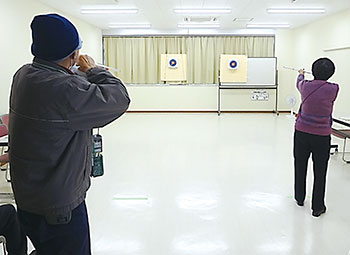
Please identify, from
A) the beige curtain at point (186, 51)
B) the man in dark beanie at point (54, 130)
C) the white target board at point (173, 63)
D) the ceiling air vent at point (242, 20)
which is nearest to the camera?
the man in dark beanie at point (54, 130)

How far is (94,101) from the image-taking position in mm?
1355

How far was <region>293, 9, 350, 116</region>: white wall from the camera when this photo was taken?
7.85m

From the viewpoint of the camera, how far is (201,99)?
1138cm

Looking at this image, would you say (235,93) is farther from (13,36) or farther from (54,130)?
(54,130)

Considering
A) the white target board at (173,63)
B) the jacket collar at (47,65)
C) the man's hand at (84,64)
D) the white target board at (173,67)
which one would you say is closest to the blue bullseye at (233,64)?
the white target board at (173,67)

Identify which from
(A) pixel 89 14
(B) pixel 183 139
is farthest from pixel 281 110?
(A) pixel 89 14

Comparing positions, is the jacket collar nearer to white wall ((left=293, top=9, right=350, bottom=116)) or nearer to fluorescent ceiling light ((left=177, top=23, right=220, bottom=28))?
white wall ((left=293, top=9, right=350, bottom=116))

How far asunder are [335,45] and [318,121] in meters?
5.79

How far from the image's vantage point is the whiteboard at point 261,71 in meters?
10.8

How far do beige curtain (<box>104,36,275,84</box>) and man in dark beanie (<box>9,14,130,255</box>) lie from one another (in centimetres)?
989

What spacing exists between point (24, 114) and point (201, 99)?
10146mm

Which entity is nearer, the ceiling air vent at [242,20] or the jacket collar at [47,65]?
the jacket collar at [47,65]

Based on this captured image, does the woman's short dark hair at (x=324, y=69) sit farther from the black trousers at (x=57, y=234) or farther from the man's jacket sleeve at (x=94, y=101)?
the black trousers at (x=57, y=234)

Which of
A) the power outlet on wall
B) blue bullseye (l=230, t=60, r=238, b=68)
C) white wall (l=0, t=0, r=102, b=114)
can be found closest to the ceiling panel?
white wall (l=0, t=0, r=102, b=114)
